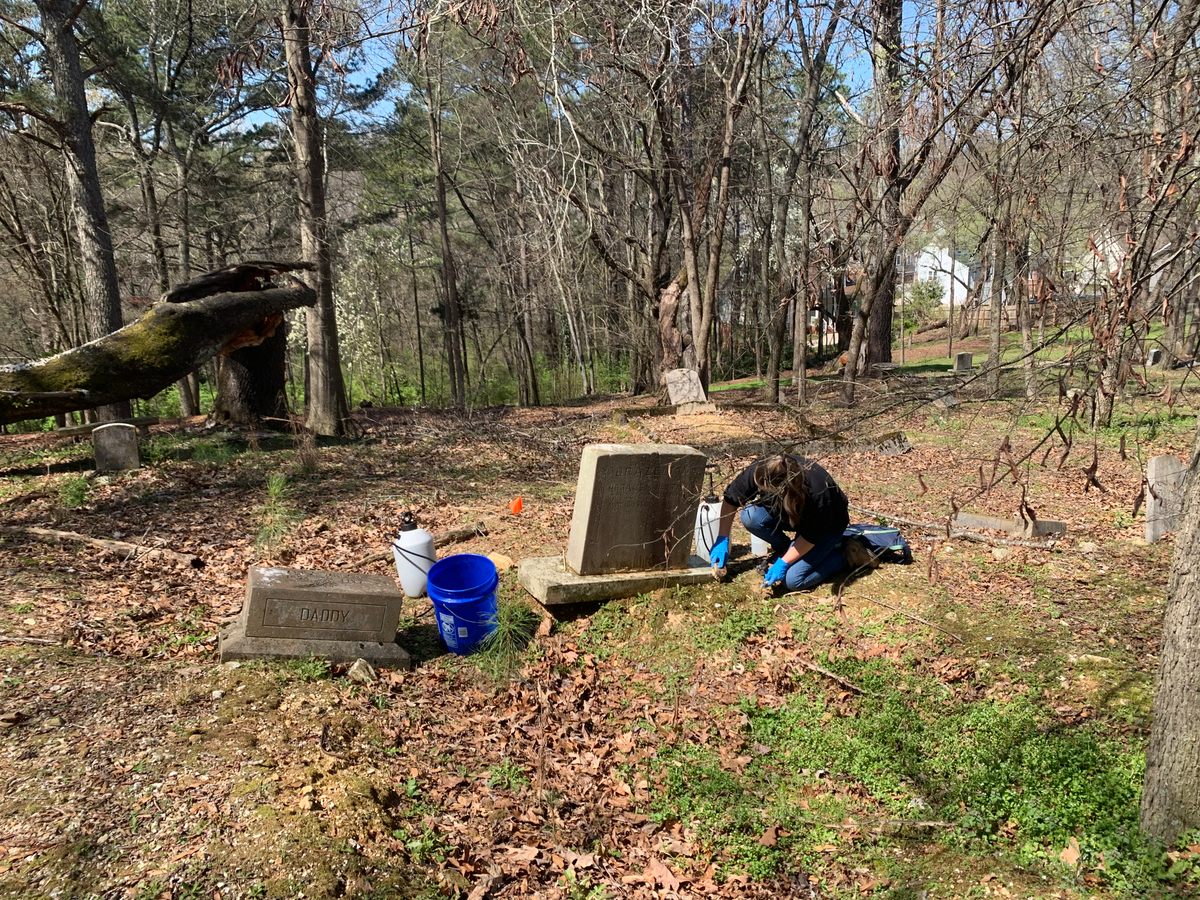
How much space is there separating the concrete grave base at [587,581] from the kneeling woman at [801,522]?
0.60 metres

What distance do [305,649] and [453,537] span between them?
2.58 metres

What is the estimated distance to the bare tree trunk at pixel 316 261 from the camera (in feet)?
33.3

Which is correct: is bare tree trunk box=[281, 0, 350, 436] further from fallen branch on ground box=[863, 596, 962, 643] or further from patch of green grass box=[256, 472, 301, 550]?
fallen branch on ground box=[863, 596, 962, 643]

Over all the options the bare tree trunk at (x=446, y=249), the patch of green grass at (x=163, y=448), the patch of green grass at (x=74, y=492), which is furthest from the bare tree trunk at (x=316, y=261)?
the bare tree trunk at (x=446, y=249)

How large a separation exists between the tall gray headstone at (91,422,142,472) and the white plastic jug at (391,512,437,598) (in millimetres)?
4563

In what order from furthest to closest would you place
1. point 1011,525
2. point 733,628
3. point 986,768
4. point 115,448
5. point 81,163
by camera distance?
point 81,163 < point 115,448 < point 1011,525 < point 733,628 < point 986,768

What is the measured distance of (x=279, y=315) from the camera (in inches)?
415

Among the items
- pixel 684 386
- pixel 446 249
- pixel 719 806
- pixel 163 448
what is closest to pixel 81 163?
pixel 163 448

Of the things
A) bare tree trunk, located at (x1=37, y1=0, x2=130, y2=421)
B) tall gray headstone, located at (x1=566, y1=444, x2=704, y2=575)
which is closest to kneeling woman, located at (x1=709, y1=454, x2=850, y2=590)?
tall gray headstone, located at (x1=566, y1=444, x2=704, y2=575)

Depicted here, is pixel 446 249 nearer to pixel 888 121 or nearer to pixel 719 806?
pixel 888 121

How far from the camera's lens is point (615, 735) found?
14.7 feet

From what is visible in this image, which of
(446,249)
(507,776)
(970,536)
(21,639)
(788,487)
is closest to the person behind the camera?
(507,776)

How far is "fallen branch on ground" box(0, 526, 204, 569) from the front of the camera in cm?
589

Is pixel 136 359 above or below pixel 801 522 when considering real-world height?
above
